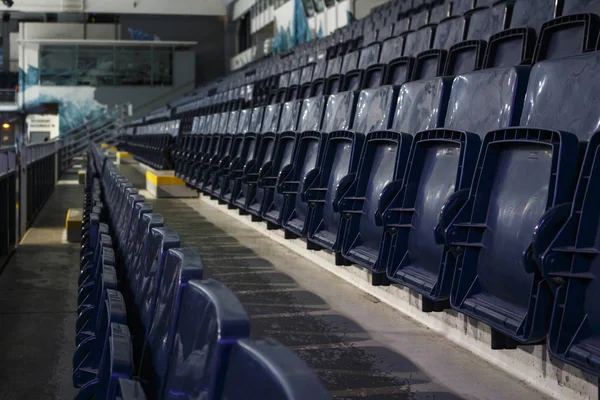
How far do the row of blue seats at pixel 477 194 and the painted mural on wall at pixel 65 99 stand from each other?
17.6 m

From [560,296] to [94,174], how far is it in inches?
181

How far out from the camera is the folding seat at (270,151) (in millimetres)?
2979

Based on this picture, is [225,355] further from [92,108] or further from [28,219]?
[92,108]

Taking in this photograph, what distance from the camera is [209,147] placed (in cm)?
442

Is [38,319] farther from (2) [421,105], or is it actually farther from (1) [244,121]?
(1) [244,121]

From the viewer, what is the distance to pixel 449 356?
66.9 inches

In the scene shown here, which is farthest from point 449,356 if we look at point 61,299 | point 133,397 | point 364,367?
point 61,299

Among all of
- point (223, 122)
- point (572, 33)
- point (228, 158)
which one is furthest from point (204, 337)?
point (223, 122)

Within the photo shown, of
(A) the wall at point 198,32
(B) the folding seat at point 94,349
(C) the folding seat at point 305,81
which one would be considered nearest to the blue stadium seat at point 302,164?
(B) the folding seat at point 94,349

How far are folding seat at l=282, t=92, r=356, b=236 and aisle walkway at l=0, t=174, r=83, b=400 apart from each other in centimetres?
76

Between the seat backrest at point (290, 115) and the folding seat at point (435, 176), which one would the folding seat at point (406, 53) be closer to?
the seat backrest at point (290, 115)

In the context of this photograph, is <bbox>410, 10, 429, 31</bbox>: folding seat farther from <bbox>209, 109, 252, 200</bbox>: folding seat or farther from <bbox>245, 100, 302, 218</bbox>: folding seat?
<bbox>245, 100, 302, 218</bbox>: folding seat

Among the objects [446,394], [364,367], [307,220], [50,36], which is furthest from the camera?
[50,36]

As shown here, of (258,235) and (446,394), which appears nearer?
(446,394)
